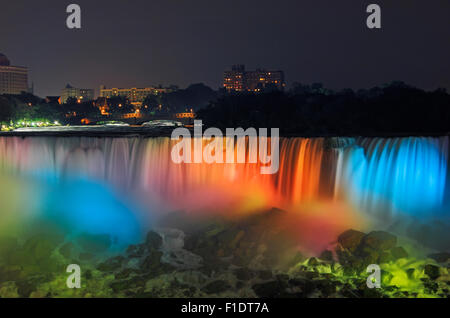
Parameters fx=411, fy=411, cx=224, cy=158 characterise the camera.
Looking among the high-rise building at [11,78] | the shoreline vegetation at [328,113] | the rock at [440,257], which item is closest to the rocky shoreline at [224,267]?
the rock at [440,257]

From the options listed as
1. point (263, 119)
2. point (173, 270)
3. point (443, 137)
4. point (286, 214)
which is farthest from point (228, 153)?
point (263, 119)

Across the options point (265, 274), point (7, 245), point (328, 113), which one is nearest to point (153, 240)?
point (265, 274)

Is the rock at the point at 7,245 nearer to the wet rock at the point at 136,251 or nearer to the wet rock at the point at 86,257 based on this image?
the wet rock at the point at 86,257

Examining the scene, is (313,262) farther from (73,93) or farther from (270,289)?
(73,93)

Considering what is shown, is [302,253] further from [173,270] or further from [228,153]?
[228,153]

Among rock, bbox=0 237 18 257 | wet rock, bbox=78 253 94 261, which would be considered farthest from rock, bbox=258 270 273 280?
rock, bbox=0 237 18 257
